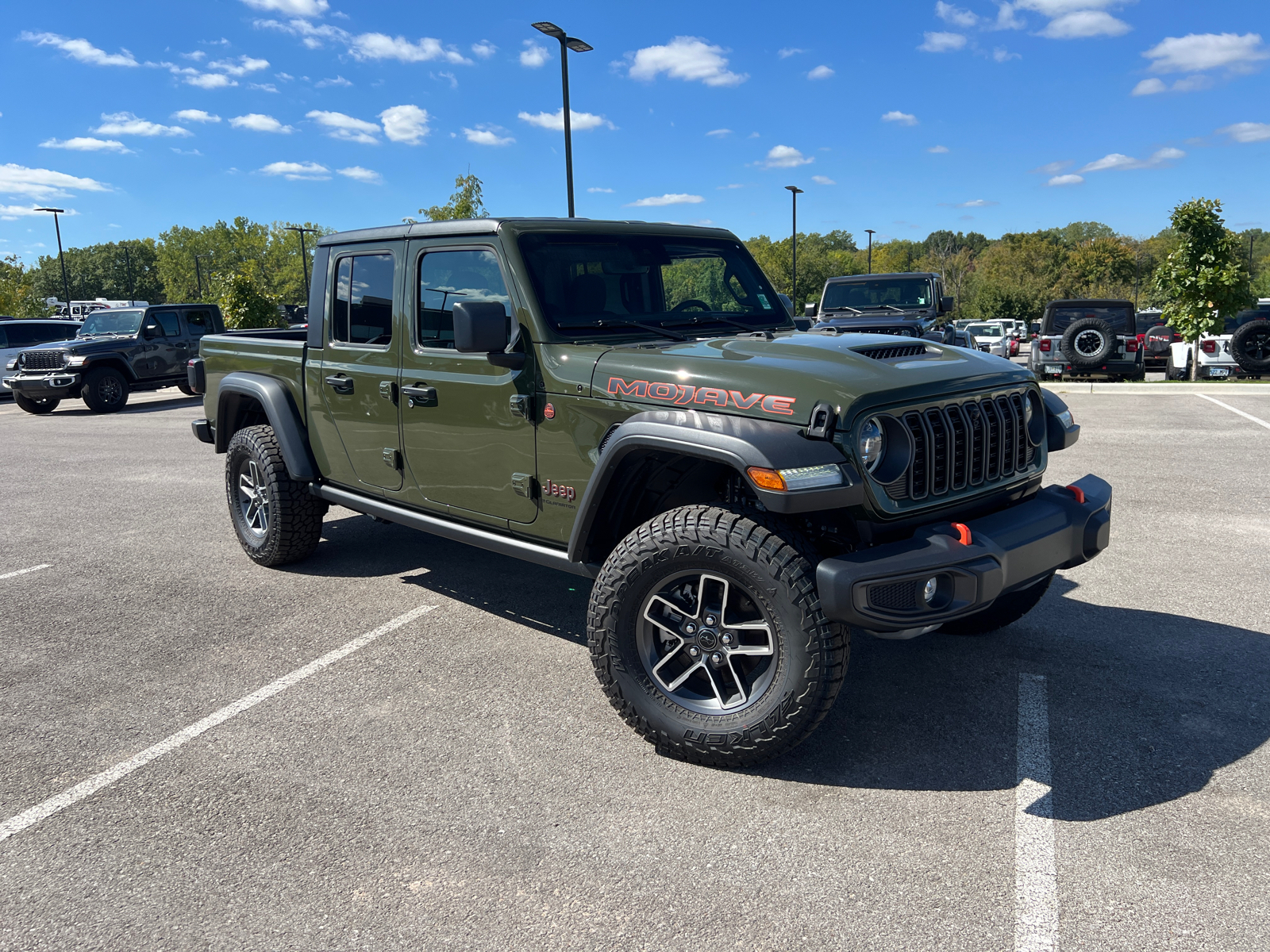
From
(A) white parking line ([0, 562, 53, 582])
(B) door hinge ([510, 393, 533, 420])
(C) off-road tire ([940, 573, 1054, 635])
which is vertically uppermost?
(B) door hinge ([510, 393, 533, 420])

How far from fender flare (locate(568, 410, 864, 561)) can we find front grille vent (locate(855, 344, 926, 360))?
70 cm

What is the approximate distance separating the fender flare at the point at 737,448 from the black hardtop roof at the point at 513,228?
121 centimetres

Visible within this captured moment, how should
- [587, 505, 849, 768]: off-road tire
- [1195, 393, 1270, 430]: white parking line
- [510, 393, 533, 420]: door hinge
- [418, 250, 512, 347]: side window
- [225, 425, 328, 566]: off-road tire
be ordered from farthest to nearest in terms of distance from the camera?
1. [1195, 393, 1270, 430]: white parking line
2. [225, 425, 328, 566]: off-road tire
3. [418, 250, 512, 347]: side window
4. [510, 393, 533, 420]: door hinge
5. [587, 505, 849, 768]: off-road tire

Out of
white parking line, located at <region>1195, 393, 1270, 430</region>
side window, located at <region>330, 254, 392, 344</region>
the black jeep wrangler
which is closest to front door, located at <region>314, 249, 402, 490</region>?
side window, located at <region>330, 254, 392, 344</region>

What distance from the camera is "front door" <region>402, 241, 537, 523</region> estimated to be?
392 centimetres

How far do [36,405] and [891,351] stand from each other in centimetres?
1802

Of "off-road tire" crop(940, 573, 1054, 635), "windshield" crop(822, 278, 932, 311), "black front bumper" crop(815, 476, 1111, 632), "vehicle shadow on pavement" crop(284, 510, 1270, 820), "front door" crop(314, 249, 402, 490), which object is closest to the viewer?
"black front bumper" crop(815, 476, 1111, 632)

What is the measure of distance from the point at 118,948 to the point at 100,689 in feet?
6.49

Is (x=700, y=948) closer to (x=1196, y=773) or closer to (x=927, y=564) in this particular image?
(x=927, y=564)

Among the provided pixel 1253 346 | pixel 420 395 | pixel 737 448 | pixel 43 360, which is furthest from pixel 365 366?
pixel 1253 346

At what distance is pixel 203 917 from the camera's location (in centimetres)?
248

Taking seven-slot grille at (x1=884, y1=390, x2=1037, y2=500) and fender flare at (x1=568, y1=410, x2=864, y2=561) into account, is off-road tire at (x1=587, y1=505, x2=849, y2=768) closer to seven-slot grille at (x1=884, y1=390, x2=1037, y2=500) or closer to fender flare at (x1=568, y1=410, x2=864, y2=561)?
fender flare at (x1=568, y1=410, x2=864, y2=561)

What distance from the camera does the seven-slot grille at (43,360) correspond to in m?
16.2

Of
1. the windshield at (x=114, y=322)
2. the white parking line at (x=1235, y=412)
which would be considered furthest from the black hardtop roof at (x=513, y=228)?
the windshield at (x=114, y=322)
